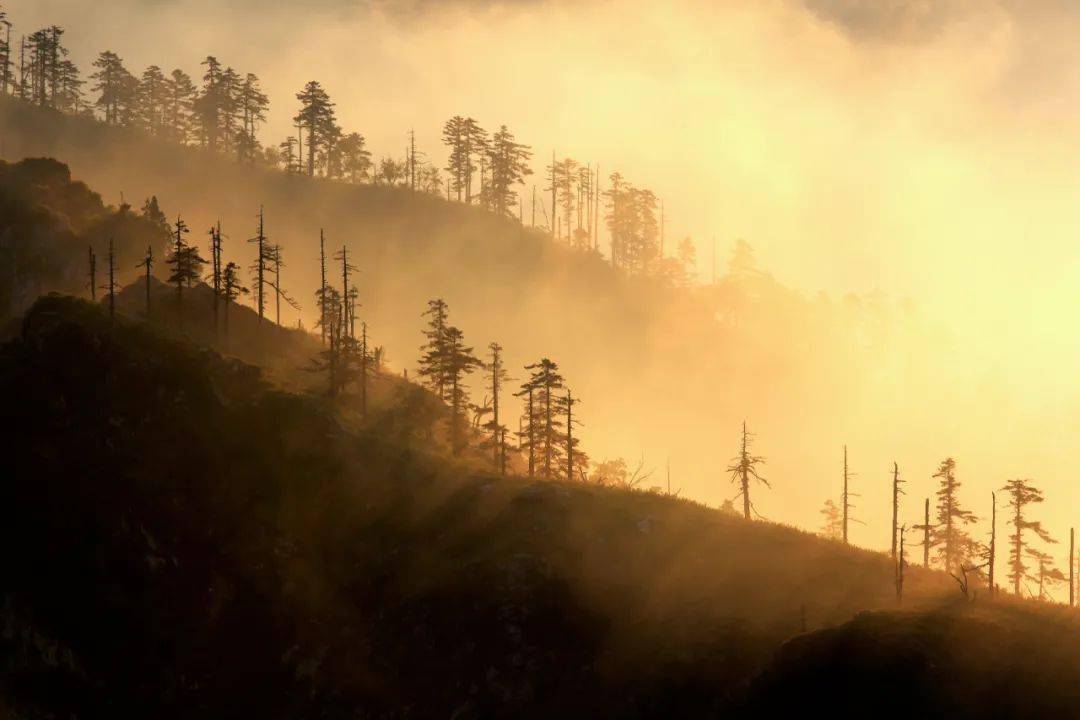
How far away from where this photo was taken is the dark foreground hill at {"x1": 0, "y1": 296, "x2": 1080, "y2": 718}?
195 feet

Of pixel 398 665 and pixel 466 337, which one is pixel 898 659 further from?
pixel 466 337

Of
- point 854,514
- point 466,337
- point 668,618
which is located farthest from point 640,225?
point 668,618

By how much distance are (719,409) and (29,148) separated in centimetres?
12388

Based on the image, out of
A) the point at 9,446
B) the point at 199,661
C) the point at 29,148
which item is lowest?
the point at 199,661

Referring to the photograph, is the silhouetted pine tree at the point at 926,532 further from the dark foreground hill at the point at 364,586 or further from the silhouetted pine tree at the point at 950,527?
the dark foreground hill at the point at 364,586

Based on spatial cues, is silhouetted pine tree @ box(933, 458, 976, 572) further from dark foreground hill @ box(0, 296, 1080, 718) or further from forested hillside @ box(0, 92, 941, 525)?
forested hillside @ box(0, 92, 941, 525)

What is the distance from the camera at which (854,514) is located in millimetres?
158000

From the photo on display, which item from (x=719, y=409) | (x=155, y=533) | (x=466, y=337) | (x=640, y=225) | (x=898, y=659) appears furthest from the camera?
(x=640, y=225)

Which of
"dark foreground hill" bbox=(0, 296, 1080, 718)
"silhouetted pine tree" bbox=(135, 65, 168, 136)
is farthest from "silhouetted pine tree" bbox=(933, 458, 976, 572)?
"silhouetted pine tree" bbox=(135, 65, 168, 136)

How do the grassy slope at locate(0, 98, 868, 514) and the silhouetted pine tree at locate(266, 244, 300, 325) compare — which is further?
the grassy slope at locate(0, 98, 868, 514)

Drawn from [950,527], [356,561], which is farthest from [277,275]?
[950,527]

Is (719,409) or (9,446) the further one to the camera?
(719,409)

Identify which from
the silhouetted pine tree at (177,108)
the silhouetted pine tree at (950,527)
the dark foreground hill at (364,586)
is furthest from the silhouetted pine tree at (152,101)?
the silhouetted pine tree at (950,527)

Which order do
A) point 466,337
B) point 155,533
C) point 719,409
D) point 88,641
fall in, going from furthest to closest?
1. point 719,409
2. point 466,337
3. point 155,533
4. point 88,641
